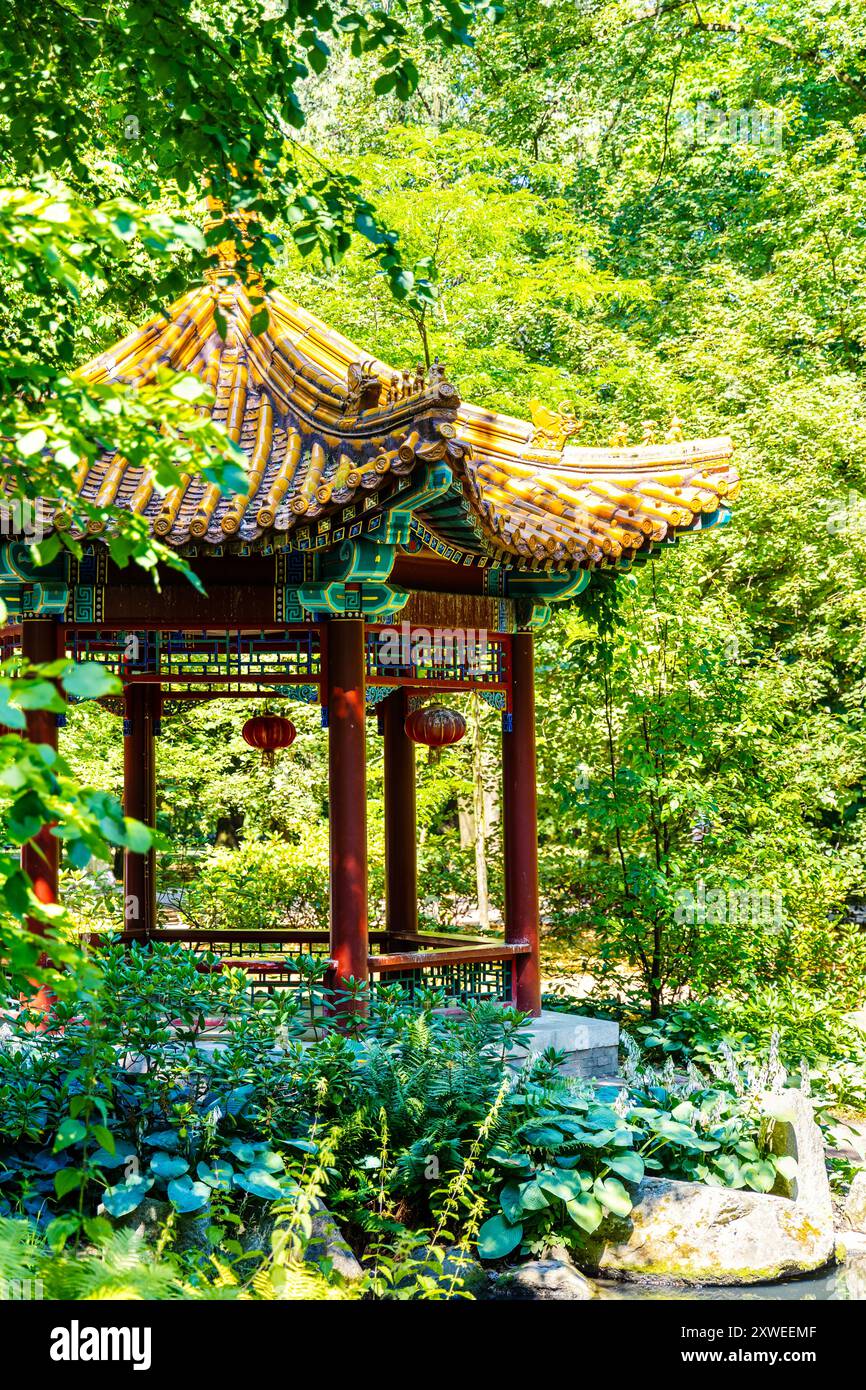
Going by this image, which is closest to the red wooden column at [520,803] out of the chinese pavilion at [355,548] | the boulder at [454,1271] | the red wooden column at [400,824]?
the chinese pavilion at [355,548]

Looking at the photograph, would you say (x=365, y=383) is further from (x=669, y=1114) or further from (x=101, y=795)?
(x=101, y=795)

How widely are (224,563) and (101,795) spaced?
4.78 meters

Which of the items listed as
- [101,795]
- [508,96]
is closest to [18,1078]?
[101,795]

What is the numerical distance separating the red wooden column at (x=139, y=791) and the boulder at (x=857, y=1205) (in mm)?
4868

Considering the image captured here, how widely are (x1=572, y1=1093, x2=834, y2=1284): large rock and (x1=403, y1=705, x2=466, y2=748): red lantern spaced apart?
3333mm

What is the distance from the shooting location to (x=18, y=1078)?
5242 millimetres

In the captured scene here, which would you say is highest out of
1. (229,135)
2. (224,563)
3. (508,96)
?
(508,96)

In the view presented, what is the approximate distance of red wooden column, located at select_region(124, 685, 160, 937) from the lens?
29.2 feet

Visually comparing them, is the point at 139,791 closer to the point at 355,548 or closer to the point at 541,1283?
the point at 355,548

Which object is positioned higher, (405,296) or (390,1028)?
(405,296)

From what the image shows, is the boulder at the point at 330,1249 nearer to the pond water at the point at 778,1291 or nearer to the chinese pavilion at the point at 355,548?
the pond water at the point at 778,1291

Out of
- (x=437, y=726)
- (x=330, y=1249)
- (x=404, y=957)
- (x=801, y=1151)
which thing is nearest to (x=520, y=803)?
(x=437, y=726)

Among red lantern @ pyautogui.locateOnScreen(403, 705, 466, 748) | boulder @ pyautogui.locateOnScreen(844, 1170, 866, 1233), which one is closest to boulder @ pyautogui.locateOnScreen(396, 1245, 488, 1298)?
boulder @ pyautogui.locateOnScreen(844, 1170, 866, 1233)

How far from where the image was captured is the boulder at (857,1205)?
21.9 feet
